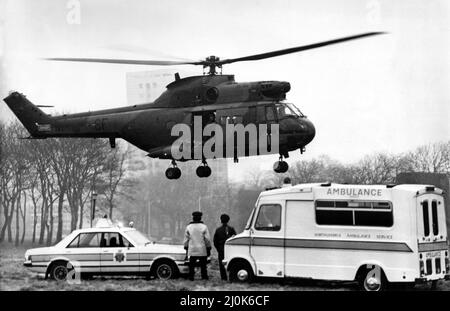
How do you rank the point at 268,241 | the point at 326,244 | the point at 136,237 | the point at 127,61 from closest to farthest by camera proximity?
the point at 326,244, the point at 268,241, the point at 136,237, the point at 127,61

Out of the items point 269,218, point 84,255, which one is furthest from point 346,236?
point 84,255

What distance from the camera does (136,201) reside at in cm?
3334

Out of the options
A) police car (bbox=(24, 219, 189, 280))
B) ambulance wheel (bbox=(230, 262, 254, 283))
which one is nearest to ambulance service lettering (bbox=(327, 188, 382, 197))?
ambulance wheel (bbox=(230, 262, 254, 283))

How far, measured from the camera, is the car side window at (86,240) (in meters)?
16.8

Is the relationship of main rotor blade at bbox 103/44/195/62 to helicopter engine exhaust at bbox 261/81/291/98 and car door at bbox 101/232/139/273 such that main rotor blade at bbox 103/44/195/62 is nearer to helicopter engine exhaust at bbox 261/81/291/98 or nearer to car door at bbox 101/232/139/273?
helicopter engine exhaust at bbox 261/81/291/98

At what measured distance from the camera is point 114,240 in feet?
55.2

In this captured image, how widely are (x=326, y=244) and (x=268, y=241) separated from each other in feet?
4.30

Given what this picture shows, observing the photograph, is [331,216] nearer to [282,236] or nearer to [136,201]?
[282,236]

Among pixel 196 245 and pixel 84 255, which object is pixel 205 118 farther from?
pixel 84 255

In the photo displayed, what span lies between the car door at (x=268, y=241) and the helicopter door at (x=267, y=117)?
15.8ft

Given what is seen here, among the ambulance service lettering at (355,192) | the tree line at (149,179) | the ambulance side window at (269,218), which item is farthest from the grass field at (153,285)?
the tree line at (149,179)

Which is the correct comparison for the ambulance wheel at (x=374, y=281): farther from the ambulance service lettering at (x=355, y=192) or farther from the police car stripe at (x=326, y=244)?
the ambulance service lettering at (x=355, y=192)

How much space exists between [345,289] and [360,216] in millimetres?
1703
